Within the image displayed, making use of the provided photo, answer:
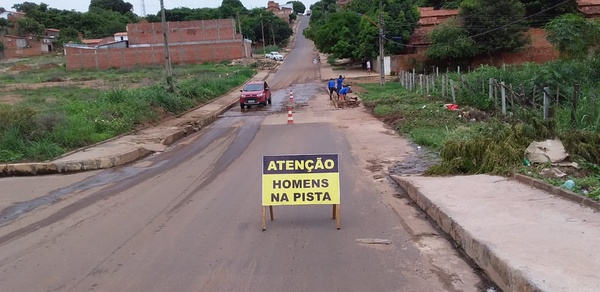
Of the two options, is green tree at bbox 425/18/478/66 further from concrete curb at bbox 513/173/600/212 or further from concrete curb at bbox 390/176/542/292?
concrete curb at bbox 390/176/542/292

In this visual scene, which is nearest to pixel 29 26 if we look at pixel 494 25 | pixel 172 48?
pixel 172 48

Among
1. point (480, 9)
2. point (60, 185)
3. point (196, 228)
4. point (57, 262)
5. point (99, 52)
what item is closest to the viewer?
point (57, 262)

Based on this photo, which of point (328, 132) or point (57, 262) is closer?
point (57, 262)

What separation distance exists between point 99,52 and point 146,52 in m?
7.69

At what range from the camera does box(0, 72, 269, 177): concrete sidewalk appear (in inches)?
581

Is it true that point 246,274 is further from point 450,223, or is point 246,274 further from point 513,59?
point 513,59

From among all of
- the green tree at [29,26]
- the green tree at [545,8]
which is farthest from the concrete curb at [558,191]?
the green tree at [29,26]

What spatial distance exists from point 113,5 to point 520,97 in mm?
167502

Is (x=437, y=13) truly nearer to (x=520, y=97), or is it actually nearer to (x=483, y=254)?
(x=520, y=97)

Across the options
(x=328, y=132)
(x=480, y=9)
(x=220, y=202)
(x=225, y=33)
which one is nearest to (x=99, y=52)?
(x=225, y=33)

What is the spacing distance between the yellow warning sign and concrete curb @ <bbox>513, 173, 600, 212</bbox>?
343 centimetres

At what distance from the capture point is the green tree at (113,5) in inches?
6403

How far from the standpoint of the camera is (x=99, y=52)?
289ft

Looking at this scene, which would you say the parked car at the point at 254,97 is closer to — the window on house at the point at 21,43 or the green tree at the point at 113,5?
the window on house at the point at 21,43
